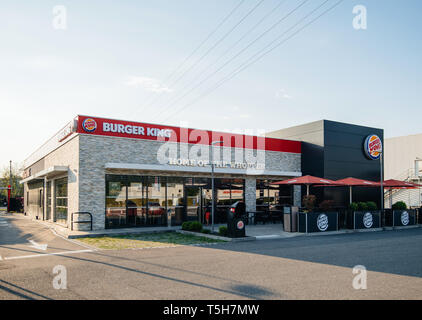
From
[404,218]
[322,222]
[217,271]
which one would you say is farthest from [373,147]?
[217,271]

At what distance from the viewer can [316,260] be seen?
9891 millimetres

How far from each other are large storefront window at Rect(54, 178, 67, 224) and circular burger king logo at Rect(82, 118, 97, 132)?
487cm

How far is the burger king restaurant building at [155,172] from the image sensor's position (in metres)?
17.1

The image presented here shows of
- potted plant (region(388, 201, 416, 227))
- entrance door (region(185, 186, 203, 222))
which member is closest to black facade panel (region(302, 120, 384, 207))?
potted plant (region(388, 201, 416, 227))

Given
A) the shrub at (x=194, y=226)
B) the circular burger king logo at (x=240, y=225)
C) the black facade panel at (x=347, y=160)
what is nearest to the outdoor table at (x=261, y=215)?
the black facade panel at (x=347, y=160)

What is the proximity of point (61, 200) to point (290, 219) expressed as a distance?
13288 millimetres

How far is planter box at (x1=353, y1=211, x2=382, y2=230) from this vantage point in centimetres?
1884

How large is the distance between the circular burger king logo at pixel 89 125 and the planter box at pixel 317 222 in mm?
10649

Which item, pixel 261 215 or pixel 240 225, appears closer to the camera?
pixel 240 225

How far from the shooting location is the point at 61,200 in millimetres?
21219

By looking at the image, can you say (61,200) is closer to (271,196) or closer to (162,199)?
(162,199)

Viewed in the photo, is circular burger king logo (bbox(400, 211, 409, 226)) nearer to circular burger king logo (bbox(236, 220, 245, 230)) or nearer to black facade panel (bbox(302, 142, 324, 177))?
black facade panel (bbox(302, 142, 324, 177))

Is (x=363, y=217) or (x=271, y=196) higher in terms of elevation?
(x=271, y=196)

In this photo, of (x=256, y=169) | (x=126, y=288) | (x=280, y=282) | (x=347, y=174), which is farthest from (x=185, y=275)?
(x=347, y=174)
